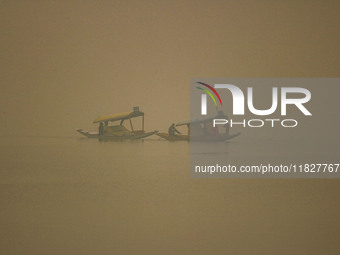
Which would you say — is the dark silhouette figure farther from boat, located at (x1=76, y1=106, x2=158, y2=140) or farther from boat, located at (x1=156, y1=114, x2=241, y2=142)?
boat, located at (x1=156, y1=114, x2=241, y2=142)

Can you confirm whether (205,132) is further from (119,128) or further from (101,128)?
(101,128)

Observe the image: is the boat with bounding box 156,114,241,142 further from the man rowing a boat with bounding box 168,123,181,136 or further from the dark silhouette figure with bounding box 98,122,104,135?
the dark silhouette figure with bounding box 98,122,104,135

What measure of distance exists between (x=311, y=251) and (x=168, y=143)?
1.55m

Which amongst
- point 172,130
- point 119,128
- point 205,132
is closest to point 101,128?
point 119,128

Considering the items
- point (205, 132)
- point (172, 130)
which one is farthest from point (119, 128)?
point (205, 132)

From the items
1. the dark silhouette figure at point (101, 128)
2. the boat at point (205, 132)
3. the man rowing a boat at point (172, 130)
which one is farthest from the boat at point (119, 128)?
the boat at point (205, 132)

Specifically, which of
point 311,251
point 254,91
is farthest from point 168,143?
point 311,251

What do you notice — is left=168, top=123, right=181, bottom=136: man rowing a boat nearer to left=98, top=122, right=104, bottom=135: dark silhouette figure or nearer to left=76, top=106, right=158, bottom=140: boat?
left=76, top=106, right=158, bottom=140: boat

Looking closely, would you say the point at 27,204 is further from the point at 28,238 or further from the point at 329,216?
the point at 329,216

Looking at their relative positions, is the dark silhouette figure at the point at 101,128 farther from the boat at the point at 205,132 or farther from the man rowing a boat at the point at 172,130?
the boat at the point at 205,132

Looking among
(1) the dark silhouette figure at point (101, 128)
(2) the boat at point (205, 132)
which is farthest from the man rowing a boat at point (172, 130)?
(1) the dark silhouette figure at point (101, 128)

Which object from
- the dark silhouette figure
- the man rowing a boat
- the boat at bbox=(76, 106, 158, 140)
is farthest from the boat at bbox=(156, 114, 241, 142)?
the dark silhouette figure

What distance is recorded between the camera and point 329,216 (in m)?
1.91

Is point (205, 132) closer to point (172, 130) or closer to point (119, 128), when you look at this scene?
point (172, 130)
